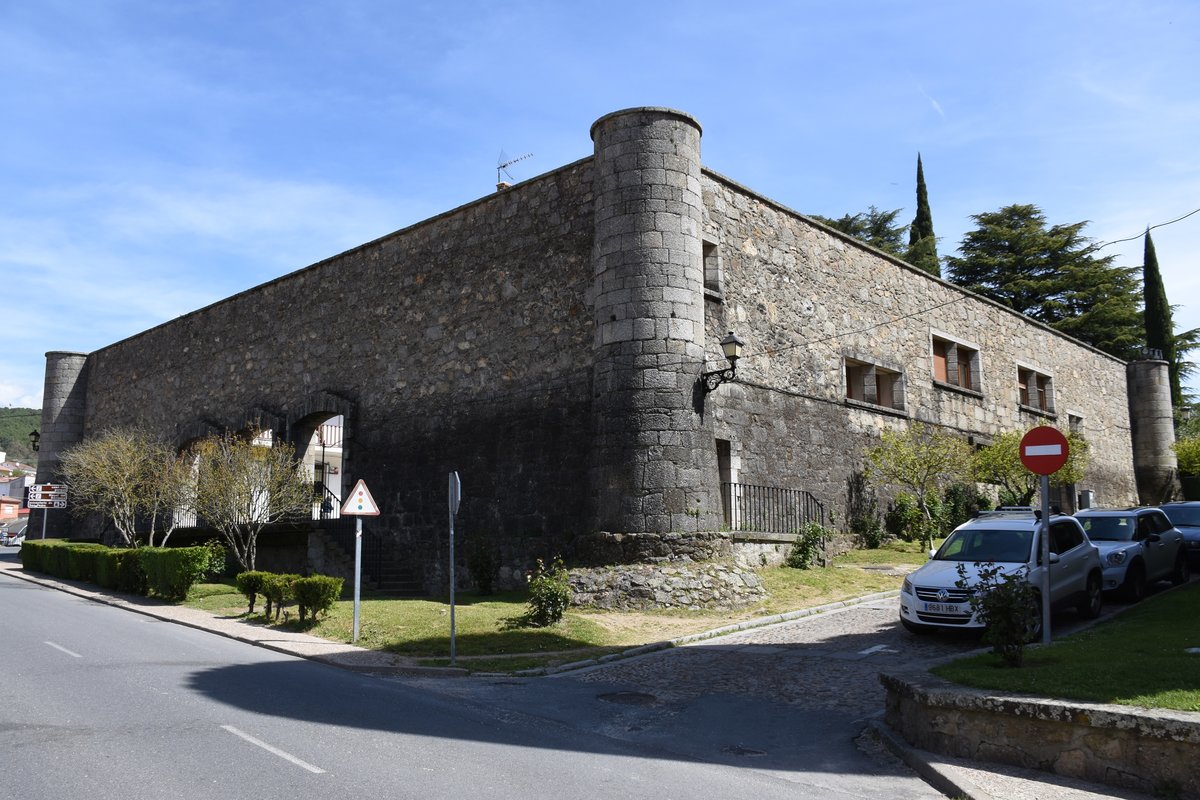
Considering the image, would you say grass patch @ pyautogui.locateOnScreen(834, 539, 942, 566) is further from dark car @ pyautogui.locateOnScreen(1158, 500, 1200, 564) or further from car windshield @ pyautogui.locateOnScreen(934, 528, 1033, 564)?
car windshield @ pyautogui.locateOnScreen(934, 528, 1033, 564)

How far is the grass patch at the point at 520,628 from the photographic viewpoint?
11922 millimetres

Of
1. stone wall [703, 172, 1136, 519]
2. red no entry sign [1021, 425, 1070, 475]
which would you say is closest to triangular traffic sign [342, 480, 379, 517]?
stone wall [703, 172, 1136, 519]

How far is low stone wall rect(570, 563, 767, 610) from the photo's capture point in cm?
1446

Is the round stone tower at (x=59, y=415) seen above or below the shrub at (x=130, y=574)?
above

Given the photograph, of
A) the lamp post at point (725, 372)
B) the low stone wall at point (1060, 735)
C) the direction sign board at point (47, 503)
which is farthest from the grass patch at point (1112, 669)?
the direction sign board at point (47, 503)

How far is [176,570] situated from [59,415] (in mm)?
21379

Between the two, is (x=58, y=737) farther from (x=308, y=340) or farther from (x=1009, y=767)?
(x=308, y=340)

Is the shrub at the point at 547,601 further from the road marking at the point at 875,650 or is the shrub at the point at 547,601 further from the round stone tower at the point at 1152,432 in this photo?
the round stone tower at the point at 1152,432

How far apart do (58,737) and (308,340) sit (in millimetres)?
18615

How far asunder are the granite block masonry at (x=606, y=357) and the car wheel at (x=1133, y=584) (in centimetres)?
624

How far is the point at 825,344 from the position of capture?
2114 cm

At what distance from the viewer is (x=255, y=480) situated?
19.4 m

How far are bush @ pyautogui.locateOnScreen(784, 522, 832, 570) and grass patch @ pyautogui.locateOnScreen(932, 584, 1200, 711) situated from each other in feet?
22.6

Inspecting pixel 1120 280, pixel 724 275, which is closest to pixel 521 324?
pixel 724 275
